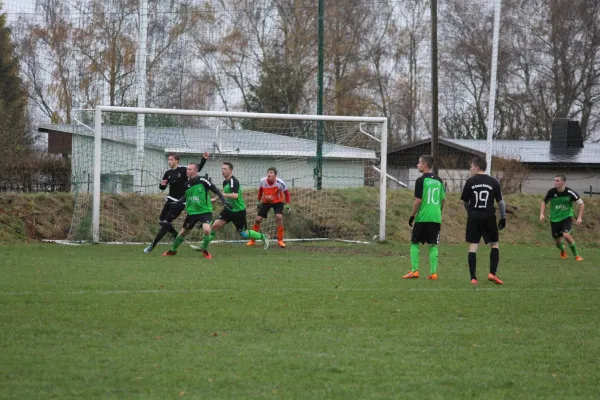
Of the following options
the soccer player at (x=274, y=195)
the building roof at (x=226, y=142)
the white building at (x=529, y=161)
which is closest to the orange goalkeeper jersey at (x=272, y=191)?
the soccer player at (x=274, y=195)

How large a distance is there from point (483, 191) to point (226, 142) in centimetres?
1110

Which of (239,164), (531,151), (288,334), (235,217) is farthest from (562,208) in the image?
(531,151)

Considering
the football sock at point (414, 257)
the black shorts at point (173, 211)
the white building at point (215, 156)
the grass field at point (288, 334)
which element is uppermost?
the white building at point (215, 156)

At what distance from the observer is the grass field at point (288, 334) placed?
5.62m

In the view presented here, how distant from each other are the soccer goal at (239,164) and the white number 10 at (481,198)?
8.64 m

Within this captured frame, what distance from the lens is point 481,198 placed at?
1173 centimetres

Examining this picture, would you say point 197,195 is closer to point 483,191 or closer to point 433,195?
point 433,195

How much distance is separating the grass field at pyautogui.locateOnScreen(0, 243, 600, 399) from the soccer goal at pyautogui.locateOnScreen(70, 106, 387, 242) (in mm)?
7291

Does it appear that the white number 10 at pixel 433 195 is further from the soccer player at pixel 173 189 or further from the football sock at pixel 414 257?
the soccer player at pixel 173 189

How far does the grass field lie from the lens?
18.4 ft

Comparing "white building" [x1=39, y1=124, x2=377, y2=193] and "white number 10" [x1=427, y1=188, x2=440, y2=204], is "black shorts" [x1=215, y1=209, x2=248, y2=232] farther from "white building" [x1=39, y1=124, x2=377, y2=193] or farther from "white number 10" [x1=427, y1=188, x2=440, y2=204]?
"white number 10" [x1=427, y1=188, x2=440, y2=204]

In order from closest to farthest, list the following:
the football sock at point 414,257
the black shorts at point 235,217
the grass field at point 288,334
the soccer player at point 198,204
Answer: the grass field at point 288,334 < the football sock at point 414,257 < the soccer player at point 198,204 < the black shorts at point 235,217

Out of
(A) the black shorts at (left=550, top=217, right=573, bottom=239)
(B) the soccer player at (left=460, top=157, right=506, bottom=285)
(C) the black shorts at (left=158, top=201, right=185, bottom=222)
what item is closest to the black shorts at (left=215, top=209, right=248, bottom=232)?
(C) the black shorts at (left=158, top=201, right=185, bottom=222)

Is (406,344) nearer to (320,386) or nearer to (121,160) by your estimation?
(320,386)
